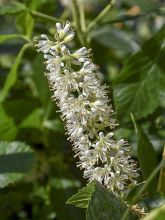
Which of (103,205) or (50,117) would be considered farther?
(50,117)

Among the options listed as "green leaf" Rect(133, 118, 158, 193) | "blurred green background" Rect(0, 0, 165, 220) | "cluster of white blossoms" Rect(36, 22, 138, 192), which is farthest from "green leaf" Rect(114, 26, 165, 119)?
"cluster of white blossoms" Rect(36, 22, 138, 192)

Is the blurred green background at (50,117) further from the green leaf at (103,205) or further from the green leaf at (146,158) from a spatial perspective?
the green leaf at (103,205)

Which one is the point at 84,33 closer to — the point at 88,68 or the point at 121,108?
the point at 121,108

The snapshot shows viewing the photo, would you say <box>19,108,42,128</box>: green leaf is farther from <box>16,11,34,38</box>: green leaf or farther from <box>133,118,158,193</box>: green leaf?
<box>133,118,158,193</box>: green leaf

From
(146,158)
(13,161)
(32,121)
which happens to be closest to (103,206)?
(146,158)

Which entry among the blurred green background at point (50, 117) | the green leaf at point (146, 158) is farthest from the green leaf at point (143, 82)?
the green leaf at point (146, 158)

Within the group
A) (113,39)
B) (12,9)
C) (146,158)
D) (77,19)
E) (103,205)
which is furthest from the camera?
(113,39)

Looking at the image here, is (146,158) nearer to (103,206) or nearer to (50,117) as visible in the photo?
(103,206)
